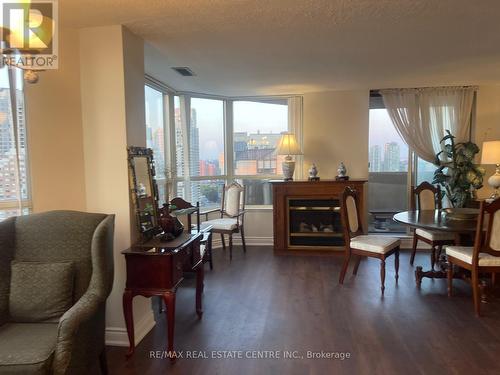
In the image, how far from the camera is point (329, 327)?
9.51ft

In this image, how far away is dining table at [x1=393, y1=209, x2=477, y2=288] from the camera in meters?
3.29

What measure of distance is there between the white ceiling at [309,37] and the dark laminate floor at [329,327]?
2355mm

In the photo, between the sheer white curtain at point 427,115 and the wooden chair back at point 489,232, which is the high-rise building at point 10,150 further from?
the sheer white curtain at point 427,115

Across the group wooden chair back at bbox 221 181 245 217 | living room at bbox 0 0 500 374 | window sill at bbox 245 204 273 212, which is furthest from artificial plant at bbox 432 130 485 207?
wooden chair back at bbox 221 181 245 217

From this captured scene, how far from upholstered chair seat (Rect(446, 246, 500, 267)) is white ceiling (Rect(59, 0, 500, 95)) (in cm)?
187

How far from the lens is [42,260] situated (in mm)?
2215

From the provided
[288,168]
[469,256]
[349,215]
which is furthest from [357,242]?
[288,168]

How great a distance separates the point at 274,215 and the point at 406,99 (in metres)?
2.58

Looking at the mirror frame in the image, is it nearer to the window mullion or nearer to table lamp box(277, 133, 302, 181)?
table lamp box(277, 133, 302, 181)

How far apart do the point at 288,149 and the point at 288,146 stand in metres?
0.04

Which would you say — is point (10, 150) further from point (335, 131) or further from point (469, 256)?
point (335, 131)

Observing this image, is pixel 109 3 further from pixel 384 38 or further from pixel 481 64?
pixel 481 64

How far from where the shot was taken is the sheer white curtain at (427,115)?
5.13 metres

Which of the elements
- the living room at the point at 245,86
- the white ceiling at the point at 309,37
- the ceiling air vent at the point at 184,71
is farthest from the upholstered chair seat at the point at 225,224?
the ceiling air vent at the point at 184,71
